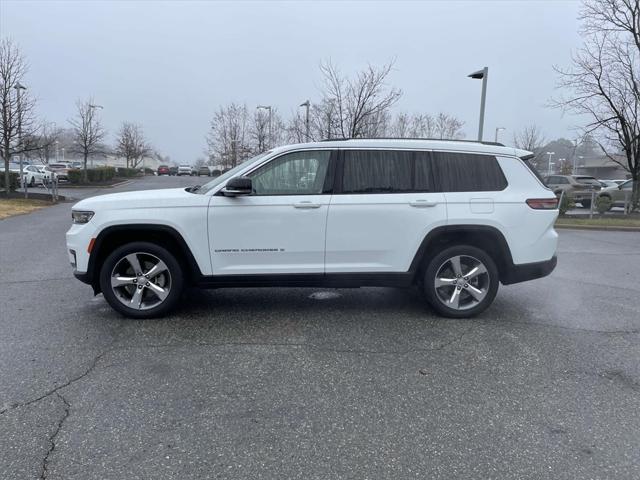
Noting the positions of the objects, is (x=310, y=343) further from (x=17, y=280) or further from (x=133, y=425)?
(x=17, y=280)

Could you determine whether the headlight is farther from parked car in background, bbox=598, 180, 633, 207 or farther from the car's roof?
parked car in background, bbox=598, 180, 633, 207

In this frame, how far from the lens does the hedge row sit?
32.9m

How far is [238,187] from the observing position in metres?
4.73

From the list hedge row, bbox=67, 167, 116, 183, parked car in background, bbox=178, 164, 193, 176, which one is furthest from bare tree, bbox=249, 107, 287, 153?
parked car in background, bbox=178, 164, 193, 176

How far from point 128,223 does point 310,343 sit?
2141mm

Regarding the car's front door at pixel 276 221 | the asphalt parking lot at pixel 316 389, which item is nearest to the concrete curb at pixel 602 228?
the asphalt parking lot at pixel 316 389

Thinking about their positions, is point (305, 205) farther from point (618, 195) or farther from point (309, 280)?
point (618, 195)

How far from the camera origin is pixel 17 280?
6.81 meters

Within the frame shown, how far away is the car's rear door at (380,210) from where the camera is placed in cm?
500

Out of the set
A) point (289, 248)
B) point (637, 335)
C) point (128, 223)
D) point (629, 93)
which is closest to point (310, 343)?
point (289, 248)

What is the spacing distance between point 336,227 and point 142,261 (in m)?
2.02

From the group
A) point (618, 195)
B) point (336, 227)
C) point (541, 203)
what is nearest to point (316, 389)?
point (336, 227)

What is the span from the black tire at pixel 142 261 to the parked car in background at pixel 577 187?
67.7ft

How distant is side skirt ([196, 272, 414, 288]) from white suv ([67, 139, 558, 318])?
12 mm
